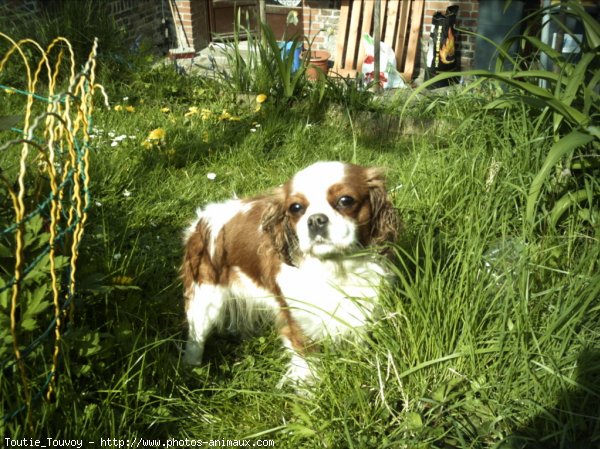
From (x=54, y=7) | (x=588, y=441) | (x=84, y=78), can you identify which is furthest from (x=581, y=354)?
(x=54, y=7)

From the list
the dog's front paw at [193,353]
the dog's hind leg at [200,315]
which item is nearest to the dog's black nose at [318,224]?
the dog's hind leg at [200,315]

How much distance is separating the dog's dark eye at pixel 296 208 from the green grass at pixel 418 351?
0.44m

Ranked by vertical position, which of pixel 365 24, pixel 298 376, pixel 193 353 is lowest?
pixel 193 353

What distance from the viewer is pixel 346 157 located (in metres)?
4.51

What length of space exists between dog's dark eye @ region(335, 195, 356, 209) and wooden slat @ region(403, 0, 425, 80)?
6.57 metres

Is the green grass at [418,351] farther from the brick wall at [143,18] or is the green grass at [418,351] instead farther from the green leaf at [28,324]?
the brick wall at [143,18]

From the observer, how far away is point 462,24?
824cm

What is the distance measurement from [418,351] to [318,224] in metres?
0.60

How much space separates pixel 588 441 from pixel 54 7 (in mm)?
7359

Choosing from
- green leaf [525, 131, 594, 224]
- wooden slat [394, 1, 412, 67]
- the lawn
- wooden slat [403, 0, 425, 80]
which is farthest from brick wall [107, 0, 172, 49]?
green leaf [525, 131, 594, 224]

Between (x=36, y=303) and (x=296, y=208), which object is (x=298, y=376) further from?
(x=36, y=303)

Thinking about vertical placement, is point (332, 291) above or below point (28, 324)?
below

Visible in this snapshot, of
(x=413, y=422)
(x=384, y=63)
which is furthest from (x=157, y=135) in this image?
(x=384, y=63)

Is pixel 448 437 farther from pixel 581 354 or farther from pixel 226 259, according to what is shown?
pixel 226 259
